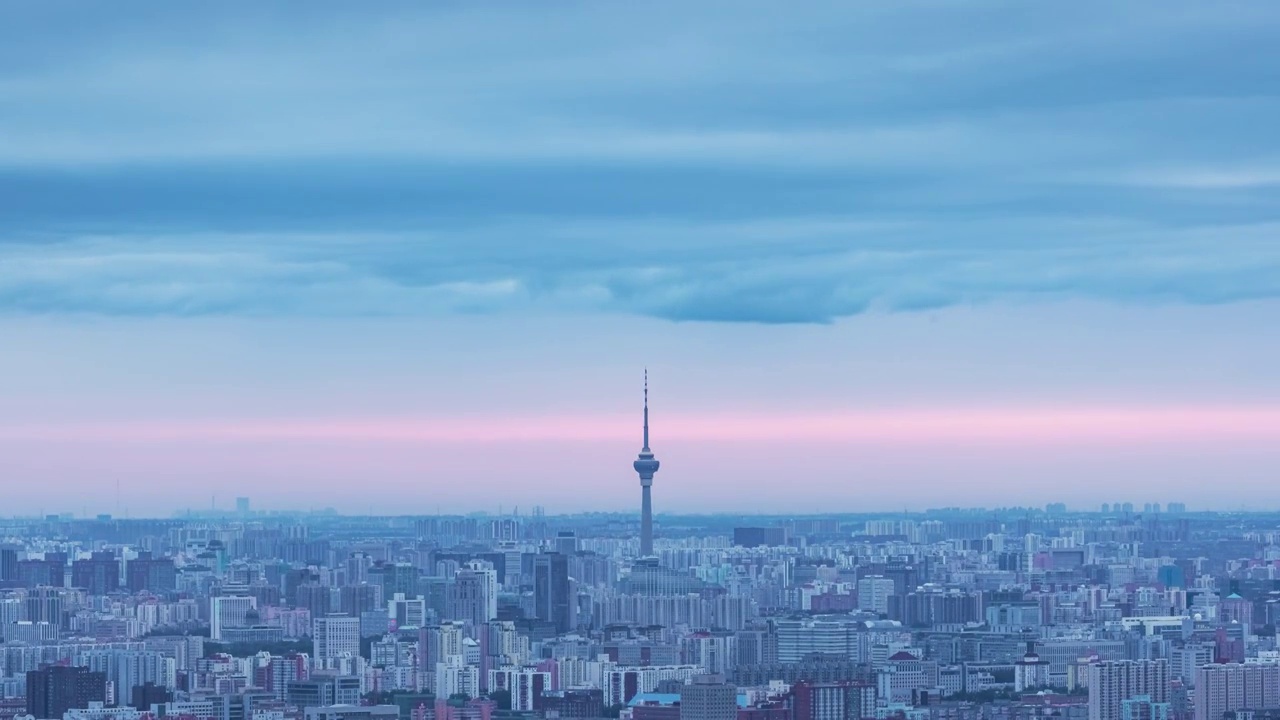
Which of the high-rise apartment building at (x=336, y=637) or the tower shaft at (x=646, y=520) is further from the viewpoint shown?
the tower shaft at (x=646, y=520)

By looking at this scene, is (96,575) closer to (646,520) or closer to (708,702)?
(646,520)

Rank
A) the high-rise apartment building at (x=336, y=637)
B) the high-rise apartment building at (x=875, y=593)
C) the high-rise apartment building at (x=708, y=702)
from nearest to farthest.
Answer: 1. the high-rise apartment building at (x=708, y=702)
2. the high-rise apartment building at (x=336, y=637)
3. the high-rise apartment building at (x=875, y=593)

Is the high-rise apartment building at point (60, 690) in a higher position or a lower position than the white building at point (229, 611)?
lower

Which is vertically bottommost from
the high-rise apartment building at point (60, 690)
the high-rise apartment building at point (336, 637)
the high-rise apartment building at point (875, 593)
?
the high-rise apartment building at point (60, 690)

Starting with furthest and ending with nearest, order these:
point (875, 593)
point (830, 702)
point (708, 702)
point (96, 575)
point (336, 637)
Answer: point (96, 575)
point (875, 593)
point (336, 637)
point (830, 702)
point (708, 702)

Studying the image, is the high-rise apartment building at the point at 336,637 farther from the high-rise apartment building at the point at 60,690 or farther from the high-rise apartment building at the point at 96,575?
the high-rise apartment building at the point at 96,575

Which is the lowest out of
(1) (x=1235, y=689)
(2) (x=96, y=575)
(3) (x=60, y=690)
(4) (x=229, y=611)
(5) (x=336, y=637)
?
(3) (x=60, y=690)

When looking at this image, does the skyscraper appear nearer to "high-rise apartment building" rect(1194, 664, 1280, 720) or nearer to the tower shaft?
the tower shaft

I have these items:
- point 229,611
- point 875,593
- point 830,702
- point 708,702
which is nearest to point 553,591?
point 229,611

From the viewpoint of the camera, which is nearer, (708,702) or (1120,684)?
(708,702)

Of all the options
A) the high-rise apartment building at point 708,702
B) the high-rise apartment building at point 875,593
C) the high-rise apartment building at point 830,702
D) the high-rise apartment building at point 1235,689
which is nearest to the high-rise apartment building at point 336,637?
the high-rise apartment building at point 875,593

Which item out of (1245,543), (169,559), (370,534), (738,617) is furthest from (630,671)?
(370,534)

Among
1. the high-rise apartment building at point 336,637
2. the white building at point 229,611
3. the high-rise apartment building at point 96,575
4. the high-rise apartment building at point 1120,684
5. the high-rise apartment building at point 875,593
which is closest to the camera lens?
the high-rise apartment building at point 1120,684

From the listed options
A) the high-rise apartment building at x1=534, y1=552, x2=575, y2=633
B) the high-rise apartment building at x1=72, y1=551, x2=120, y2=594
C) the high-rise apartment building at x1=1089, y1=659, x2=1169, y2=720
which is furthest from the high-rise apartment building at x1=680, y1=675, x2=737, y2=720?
the high-rise apartment building at x1=72, y1=551, x2=120, y2=594
